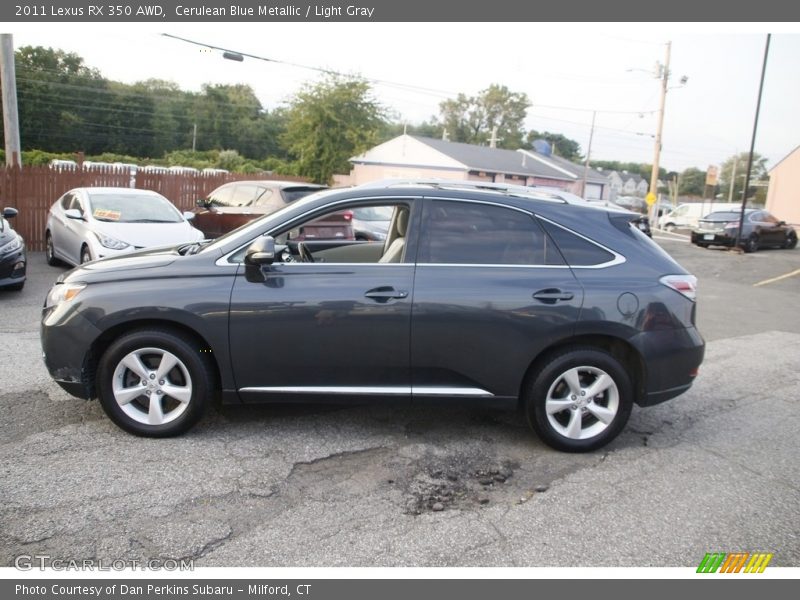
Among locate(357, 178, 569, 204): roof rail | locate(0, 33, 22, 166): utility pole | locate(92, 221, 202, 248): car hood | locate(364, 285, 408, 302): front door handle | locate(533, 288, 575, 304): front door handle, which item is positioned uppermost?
locate(0, 33, 22, 166): utility pole

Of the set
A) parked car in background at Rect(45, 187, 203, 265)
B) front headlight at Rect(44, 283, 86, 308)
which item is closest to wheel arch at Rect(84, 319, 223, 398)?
front headlight at Rect(44, 283, 86, 308)

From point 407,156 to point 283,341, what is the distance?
49675 millimetres

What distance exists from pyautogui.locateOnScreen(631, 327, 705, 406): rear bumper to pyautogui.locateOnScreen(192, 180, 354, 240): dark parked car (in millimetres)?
8437

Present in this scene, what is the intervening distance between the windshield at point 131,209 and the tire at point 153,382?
6.97 metres

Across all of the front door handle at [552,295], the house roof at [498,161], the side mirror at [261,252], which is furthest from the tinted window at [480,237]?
the house roof at [498,161]

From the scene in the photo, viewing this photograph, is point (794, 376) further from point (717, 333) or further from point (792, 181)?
point (792, 181)

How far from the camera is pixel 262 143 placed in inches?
2997

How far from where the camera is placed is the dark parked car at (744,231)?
75.9ft

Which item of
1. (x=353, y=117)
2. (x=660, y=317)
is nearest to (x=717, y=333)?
(x=660, y=317)

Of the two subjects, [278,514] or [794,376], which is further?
[794,376]

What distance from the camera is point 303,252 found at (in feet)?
18.1

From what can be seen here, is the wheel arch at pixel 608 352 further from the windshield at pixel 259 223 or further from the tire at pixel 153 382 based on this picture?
the tire at pixel 153 382

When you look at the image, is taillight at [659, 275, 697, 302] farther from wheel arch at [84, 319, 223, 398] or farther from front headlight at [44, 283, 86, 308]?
front headlight at [44, 283, 86, 308]

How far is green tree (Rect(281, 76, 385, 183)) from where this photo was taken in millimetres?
37344
